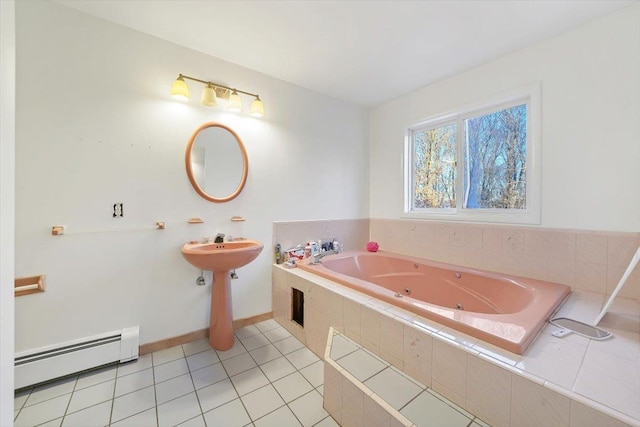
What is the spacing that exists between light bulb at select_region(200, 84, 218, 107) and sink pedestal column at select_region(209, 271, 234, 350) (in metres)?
1.31

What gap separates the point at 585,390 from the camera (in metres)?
0.84

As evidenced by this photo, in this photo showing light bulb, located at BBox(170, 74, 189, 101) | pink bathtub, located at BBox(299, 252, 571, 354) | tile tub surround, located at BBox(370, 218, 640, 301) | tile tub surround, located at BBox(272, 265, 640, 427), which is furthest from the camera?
light bulb, located at BBox(170, 74, 189, 101)

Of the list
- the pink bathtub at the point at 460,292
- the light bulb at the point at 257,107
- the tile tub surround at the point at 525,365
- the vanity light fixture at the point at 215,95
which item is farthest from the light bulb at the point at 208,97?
the tile tub surround at the point at 525,365

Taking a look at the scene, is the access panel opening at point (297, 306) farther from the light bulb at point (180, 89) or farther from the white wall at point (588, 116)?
the white wall at point (588, 116)

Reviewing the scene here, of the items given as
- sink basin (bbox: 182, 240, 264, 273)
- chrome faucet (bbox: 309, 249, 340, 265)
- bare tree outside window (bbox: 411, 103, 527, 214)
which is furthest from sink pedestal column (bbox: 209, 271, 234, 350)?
bare tree outside window (bbox: 411, 103, 527, 214)

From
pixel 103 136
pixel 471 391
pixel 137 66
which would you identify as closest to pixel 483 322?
pixel 471 391

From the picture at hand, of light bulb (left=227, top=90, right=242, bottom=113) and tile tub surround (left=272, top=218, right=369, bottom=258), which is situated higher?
light bulb (left=227, top=90, right=242, bottom=113)

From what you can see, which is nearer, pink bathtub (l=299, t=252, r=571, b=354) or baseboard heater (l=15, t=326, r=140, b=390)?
pink bathtub (l=299, t=252, r=571, b=354)

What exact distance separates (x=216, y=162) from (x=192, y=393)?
5.27 ft

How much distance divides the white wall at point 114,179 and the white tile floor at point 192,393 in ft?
0.93

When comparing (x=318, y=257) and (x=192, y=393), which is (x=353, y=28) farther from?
(x=192, y=393)

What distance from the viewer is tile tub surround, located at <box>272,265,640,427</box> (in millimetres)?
826

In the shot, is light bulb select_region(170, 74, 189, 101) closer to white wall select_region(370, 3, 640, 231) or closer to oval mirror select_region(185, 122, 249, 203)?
oval mirror select_region(185, 122, 249, 203)

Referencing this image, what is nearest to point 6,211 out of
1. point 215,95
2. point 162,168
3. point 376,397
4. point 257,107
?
point 162,168
